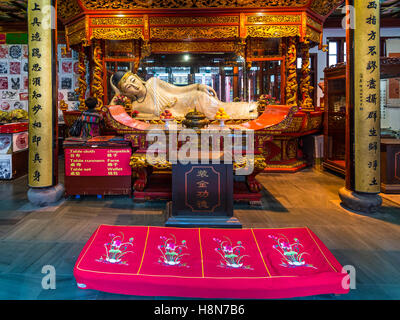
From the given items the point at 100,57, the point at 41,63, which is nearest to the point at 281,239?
the point at 41,63

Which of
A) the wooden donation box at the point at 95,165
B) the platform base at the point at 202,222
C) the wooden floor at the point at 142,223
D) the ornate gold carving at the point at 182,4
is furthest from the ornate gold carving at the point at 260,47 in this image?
the platform base at the point at 202,222

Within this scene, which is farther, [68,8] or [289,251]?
[68,8]

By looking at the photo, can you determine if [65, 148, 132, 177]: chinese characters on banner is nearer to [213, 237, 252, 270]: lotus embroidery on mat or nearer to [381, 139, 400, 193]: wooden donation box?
[213, 237, 252, 270]: lotus embroidery on mat

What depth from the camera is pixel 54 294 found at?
1.95 m

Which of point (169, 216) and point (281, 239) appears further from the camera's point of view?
point (169, 216)

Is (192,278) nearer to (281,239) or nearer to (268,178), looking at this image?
(281,239)

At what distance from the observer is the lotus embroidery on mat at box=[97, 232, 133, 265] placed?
2188mm

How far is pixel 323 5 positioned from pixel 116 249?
576cm

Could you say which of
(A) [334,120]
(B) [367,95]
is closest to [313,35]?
(A) [334,120]

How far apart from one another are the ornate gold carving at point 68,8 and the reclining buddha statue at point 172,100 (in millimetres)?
1310

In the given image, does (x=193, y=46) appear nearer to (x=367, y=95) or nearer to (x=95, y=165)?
(x=95, y=165)

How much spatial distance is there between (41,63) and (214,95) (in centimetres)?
331

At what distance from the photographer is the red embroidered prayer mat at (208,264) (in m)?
1.91

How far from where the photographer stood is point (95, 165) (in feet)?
13.3
